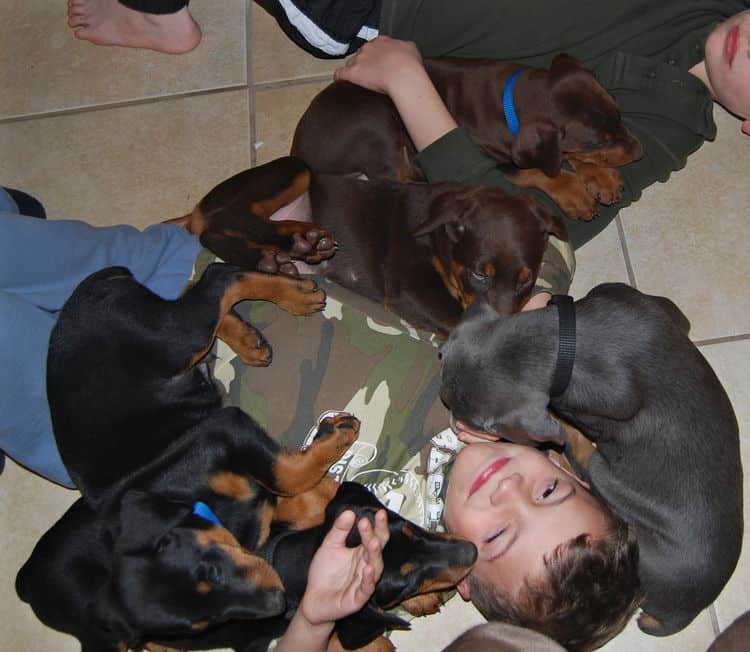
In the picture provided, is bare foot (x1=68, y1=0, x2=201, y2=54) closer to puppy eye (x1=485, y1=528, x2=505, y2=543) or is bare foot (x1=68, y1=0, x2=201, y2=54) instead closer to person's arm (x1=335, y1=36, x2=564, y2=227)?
person's arm (x1=335, y1=36, x2=564, y2=227)

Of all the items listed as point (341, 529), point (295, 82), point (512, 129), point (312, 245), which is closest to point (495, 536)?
point (341, 529)

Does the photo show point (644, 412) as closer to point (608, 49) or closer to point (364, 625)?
point (364, 625)

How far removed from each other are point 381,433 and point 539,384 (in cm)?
54

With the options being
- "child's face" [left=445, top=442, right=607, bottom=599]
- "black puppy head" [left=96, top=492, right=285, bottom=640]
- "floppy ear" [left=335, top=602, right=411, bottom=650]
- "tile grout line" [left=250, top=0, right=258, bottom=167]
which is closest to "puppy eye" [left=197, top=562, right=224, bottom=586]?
"black puppy head" [left=96, top=492, right=285, bottom=640]

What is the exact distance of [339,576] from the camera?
2031 mm

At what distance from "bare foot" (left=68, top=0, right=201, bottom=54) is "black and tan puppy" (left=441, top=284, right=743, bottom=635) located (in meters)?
1.99

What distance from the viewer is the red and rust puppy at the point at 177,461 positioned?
2.18 metres

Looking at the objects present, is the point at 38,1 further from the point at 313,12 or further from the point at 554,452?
the point at 554,452

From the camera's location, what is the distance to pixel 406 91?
306 cm

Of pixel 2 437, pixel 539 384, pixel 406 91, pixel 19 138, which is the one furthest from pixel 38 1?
pixel 539 384

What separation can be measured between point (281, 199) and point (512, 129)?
0.90 m

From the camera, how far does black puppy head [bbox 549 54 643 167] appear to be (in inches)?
110

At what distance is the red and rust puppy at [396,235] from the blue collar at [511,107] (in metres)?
0.34

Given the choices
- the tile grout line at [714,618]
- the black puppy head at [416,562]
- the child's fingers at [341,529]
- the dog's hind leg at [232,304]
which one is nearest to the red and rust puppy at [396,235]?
the dog's hind leg at [232,304]
